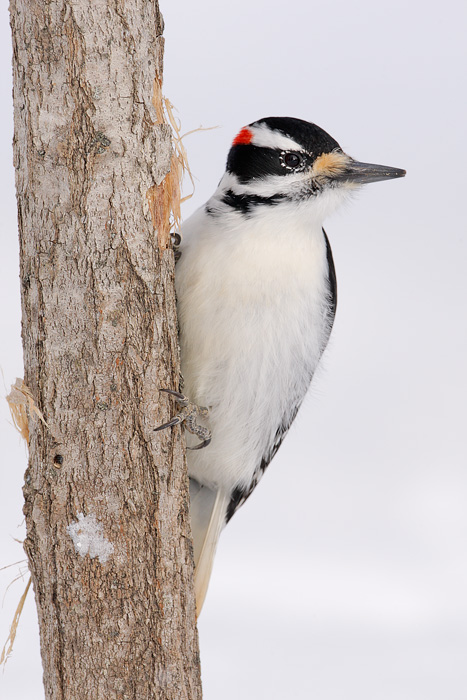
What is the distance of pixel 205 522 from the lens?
2949 mm

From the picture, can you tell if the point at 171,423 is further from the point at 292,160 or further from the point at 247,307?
the point at 292,160

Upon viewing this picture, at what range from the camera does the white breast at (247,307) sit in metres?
2.35

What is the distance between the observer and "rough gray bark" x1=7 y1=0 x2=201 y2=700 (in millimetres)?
2119

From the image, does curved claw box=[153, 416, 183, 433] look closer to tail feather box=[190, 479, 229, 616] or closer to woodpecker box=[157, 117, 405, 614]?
woodpecker box=[157, 117, 405, 614]

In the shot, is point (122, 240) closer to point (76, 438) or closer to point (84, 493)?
point (76, 438)

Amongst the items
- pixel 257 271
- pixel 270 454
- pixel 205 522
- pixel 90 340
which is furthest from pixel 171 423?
pixel 205 522

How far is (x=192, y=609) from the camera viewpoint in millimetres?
2295

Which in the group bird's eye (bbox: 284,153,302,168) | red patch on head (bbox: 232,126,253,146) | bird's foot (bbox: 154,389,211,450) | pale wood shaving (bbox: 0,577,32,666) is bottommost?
pale wood shaving (bbox: 0,577,32,666)

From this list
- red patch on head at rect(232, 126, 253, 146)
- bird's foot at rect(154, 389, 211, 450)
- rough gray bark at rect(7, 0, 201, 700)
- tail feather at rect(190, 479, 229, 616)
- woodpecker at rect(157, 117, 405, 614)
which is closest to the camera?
rough gray bark at rect(7, 0, 201, 700)

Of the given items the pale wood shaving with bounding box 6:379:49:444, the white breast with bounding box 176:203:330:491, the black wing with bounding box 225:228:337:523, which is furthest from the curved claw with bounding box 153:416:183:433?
the black wing with bounding box 225:228:337:523

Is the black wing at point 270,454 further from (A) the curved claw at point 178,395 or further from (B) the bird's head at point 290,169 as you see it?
(A) the curved claw at point 178,395

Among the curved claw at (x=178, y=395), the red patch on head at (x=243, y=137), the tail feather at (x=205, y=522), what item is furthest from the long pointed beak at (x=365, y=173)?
the tail feather at (x=205, y=522)

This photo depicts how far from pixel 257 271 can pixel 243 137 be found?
497 millimetres

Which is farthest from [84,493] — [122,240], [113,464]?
[122,240]
